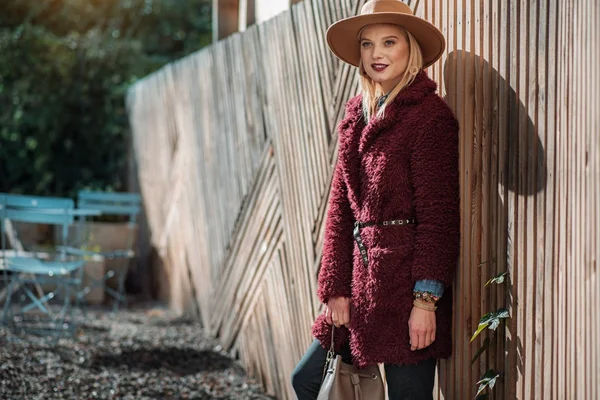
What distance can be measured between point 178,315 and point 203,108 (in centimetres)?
205

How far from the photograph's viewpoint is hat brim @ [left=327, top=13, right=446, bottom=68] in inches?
116

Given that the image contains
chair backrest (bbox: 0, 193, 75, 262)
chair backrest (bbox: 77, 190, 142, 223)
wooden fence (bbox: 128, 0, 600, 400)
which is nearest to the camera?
wooden fence (bbox: 128, 0, 600, 400)

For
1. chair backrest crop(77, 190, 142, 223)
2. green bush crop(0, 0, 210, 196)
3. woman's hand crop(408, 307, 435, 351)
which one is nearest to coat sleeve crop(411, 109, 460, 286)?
woman's hand crop(408, 307, 435, 351)

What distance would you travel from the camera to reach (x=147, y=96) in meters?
9.55

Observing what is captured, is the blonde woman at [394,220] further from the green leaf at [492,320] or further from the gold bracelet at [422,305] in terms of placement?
the green leaf at [492,320]

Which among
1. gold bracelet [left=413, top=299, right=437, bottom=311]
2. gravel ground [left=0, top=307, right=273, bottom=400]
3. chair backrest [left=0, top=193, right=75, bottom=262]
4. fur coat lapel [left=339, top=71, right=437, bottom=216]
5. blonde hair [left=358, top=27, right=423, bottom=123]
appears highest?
blonde hair [left=358, top=27, right=423, bottom=123]

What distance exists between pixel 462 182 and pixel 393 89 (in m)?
0.39

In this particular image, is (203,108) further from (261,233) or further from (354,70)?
(354,70)

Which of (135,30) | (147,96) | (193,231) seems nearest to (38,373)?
(193,231)

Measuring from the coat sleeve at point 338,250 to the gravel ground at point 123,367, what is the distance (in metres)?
2.11

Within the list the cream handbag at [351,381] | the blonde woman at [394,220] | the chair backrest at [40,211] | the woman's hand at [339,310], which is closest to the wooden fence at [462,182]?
the blonde woman at [394,220]

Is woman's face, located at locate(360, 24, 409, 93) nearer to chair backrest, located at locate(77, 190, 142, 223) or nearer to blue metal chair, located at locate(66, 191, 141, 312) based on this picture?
blue metal chair, located at locate(66, 191, 141, 312)

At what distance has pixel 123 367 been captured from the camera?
18.4ft

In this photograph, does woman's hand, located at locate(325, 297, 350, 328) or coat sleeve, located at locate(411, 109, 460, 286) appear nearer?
coat sleeve, located at locate(411, 109, 460, 286)
